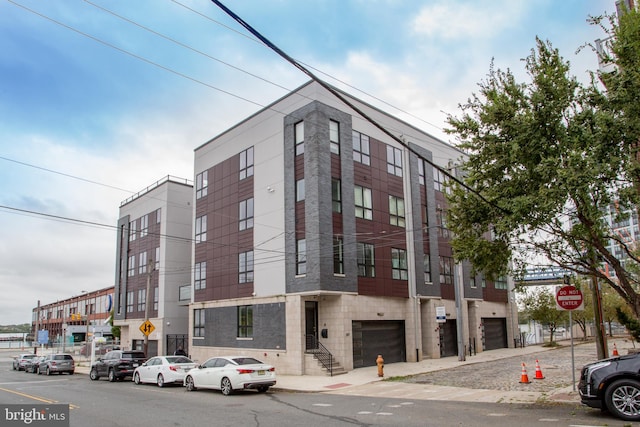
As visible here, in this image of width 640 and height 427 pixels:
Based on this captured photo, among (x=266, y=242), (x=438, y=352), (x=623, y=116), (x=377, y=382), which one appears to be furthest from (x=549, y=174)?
(x=438, y=352)

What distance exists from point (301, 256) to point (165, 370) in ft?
28.5

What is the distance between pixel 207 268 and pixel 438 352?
53.8ft

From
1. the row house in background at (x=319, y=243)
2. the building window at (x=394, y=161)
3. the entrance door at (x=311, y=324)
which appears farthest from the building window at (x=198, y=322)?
the building window at (x=394, y=161)

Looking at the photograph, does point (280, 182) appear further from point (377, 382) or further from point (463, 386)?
point (463, 386)

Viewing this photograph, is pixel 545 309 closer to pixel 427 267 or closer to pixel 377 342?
pixel 427 267

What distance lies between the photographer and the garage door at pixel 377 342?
27172mm

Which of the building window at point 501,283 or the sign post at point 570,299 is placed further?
the building window at point 501,283

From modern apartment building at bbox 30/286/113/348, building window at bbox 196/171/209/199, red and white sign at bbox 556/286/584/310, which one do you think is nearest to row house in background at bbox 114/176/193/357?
building window at bbox 196/171/209/199

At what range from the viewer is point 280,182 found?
2872 centimetres

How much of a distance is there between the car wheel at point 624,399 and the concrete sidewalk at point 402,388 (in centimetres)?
276

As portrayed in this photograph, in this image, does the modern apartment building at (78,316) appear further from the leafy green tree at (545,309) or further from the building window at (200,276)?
the leafy green tree at (545,309)

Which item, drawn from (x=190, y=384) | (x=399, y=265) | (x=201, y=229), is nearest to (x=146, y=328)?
(x=201, y=229)

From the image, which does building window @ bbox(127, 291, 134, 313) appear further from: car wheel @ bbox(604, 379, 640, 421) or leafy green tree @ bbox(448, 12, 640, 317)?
car wheel @ bbox(604, 379, 640, 421)

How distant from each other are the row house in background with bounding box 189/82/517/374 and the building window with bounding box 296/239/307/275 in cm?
6
